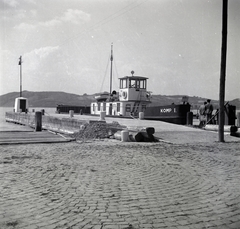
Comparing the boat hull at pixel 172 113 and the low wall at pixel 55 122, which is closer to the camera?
the low wall at pixel 55 122

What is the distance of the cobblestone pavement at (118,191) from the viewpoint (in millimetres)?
3777

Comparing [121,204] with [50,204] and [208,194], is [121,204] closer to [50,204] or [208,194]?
[50,204]

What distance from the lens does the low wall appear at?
17.5 metres

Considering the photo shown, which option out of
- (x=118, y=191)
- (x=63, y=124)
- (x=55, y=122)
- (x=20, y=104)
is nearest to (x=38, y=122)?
(x=63, y=124)

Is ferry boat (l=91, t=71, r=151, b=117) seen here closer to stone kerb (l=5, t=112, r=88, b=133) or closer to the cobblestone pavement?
stone kerb (l=5, t=112, r=88, b=133)

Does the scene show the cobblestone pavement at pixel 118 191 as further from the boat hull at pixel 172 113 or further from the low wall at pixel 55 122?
the boat hull at pixel 172 113

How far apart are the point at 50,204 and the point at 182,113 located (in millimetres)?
21633

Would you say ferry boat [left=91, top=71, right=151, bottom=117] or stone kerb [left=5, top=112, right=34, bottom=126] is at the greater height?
ferry boat [left=91, top=71, right=151, bottom=117]

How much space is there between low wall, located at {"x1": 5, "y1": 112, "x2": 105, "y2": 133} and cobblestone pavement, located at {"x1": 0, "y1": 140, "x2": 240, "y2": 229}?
8.30m

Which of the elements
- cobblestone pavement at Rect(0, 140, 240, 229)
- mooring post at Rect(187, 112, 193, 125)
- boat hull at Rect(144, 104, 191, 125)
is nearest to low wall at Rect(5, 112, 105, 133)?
cobblestone pavement at Rect(0, 140, 240, 229)

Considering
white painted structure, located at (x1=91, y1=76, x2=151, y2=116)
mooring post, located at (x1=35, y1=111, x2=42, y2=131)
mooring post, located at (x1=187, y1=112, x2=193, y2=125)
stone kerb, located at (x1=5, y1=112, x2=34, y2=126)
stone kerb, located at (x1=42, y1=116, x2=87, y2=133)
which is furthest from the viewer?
white painted structure, located at (x1=91, y1=76, x2=151, y2=116)

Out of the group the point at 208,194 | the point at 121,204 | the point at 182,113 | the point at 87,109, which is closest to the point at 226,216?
the point at 208,194

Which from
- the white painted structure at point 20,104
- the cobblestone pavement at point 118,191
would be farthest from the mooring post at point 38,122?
the white painted structure at point 20,104

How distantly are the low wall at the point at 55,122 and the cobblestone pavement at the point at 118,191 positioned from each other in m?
8.30
